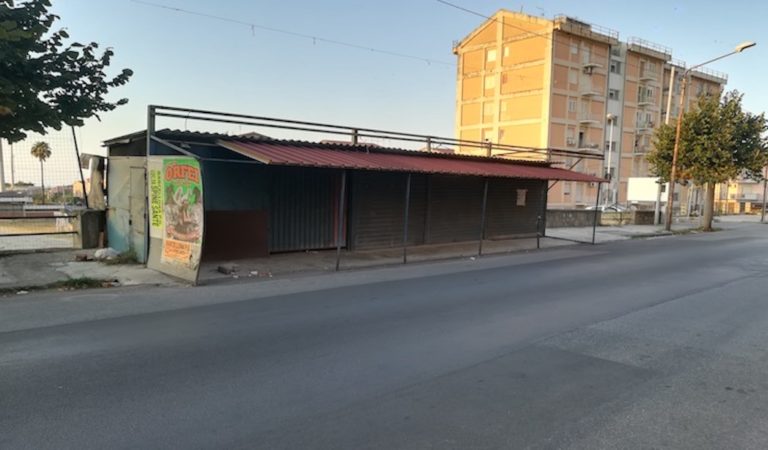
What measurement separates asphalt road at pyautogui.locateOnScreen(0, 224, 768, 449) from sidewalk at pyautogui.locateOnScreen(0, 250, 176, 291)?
0.98 meters

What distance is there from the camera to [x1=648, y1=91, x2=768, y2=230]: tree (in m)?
25.1

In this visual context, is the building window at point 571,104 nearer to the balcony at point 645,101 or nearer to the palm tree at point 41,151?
the balcony at point 645,101

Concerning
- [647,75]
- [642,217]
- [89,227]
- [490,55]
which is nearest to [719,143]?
[642,217]

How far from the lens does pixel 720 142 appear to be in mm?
24938

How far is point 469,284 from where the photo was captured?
991cm

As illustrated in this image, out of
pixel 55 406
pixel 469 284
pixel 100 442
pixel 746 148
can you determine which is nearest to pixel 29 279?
pixel 55 406

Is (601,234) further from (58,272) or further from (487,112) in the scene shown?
(487,112)

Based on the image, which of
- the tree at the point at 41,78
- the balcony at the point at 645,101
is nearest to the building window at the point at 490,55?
the balcony at the point at 645,101

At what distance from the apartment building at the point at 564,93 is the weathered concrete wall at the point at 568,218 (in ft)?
63.5

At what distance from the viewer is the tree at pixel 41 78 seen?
9373mm

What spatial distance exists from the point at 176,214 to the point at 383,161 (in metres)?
5.73

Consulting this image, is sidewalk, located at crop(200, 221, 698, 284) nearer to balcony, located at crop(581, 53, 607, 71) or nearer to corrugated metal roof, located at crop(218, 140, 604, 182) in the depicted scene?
corrugated metal roof, located at crop(218, 140, 604, 182)

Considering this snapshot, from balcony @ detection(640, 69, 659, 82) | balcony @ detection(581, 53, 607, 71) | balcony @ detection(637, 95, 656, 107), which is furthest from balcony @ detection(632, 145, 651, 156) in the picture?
balcony @ detection(581, 53, 607, 71)

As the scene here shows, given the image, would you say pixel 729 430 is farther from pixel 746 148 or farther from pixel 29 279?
pixel 746 148
